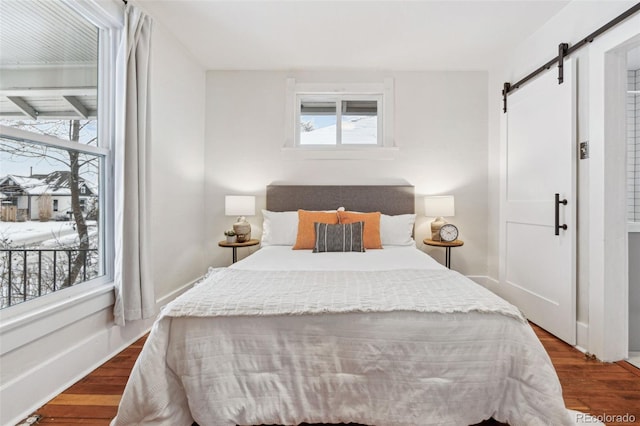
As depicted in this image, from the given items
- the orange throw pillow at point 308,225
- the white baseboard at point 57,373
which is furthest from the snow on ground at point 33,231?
the orange throw pillow at point 308,225

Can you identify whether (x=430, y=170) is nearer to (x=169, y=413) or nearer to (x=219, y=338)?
(x=219, y=338)

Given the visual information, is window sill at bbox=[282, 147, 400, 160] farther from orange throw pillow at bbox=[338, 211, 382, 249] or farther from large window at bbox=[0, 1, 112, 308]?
large window at bbox=[0, 1, 112, 308]

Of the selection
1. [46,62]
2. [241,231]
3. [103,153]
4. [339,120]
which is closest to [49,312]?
[103,153]

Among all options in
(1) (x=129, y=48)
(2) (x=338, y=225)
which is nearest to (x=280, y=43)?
(1) (x=129, y=48)

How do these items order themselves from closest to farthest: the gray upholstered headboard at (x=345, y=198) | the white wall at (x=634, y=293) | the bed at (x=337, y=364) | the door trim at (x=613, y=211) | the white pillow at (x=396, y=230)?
the bed at (x=337, y=364)
the door trim at (x=613, y=211)
the white wall at (x=634, y=293)
the white pillow at (x=396, y=230)
the gray upholstered headboard at (x=345, y=198)

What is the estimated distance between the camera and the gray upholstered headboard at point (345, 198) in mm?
3623

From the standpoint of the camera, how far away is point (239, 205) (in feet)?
11.2

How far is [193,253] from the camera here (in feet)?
11.4

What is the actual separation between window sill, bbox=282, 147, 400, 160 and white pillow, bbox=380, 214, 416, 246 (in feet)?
2.68

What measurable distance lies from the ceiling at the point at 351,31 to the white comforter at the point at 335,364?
2.31m

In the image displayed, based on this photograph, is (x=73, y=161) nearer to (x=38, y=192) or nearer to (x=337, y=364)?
(x=38, y=192)

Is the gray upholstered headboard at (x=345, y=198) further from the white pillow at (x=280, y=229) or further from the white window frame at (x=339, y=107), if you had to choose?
the white window frame at (x=339, y=107)

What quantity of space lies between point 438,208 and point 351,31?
1953 millimetres

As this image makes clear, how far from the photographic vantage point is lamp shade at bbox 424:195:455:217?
342cm
